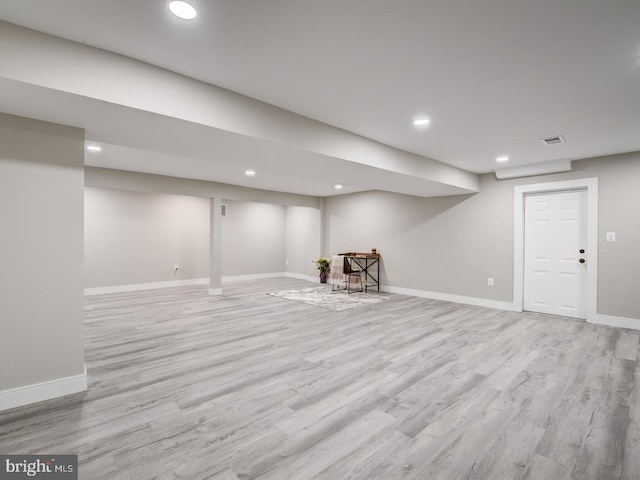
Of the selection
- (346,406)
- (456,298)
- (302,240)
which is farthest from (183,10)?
(302,240)

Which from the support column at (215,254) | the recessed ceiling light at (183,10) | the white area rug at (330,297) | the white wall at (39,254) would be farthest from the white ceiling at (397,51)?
the support column at (215,254)

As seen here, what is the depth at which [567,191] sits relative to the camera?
189 inches

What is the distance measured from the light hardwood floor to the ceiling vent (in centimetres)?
240

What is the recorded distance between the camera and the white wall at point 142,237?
6.44 m

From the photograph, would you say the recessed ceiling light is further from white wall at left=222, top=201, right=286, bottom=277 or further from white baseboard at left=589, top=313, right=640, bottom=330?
white wall at left=222, top=201, right=286, bottom=277

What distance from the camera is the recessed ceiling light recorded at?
1.60m

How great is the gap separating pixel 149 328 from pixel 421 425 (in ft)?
11.8

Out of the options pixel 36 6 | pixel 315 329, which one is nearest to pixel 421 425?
pixel 315 329

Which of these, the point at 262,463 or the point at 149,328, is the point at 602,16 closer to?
the point at 262,463

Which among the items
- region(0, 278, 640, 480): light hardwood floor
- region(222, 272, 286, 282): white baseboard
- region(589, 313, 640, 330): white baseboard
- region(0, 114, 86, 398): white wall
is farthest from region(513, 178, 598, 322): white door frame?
region(222, 272, 286, 282): white baseboard

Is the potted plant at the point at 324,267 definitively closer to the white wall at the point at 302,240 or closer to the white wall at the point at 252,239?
the white wall at the point at 302,240

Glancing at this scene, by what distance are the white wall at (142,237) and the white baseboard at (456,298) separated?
4861mm

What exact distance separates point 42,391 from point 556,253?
645cm

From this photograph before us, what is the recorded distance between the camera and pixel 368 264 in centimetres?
762
